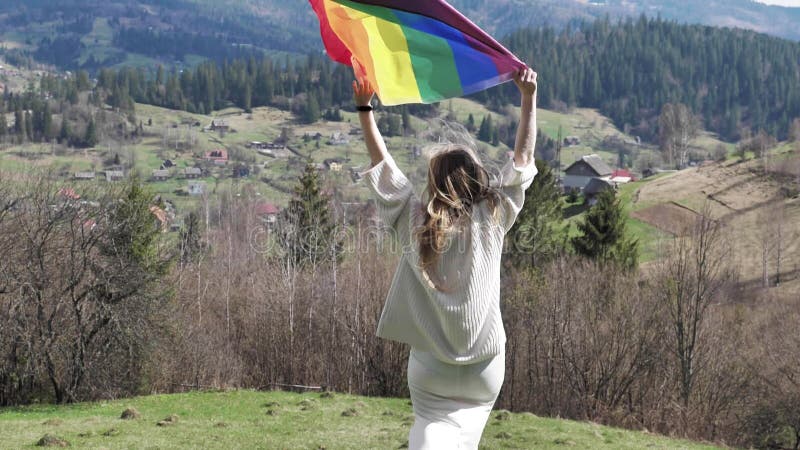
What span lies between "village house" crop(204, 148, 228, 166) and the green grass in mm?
160670

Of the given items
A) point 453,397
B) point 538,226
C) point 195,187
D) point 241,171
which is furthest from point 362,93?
point 241,171

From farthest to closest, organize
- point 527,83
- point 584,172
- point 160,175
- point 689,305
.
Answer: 1. point 160,175
2. point 584,172
3. point 689,305
4. point 527,83

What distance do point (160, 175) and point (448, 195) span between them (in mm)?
162355

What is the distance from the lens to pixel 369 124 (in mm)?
5699

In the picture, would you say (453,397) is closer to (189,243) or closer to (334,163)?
(189,243)

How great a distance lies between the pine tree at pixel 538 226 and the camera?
184 feet

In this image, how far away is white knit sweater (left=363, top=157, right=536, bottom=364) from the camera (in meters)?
5.20

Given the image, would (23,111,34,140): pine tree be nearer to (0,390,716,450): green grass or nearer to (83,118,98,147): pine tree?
A: (83,118,98,147): pine tree

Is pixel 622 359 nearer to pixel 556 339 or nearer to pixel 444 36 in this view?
pixel 556 339

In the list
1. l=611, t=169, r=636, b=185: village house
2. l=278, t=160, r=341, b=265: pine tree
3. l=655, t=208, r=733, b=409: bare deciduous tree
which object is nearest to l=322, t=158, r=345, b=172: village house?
l=611, t=169, r=636, b=185: village house

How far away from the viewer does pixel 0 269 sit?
2619 centimetres

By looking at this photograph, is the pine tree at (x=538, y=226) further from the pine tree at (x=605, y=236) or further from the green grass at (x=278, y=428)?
the green grass at (x=278, y=428)

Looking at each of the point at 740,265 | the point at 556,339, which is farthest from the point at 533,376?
the point at 740,265

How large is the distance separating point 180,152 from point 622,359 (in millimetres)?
159842
